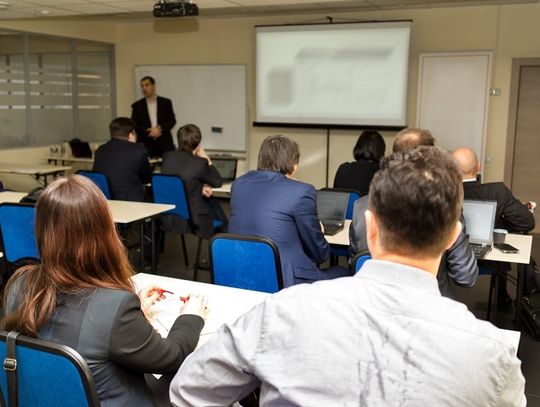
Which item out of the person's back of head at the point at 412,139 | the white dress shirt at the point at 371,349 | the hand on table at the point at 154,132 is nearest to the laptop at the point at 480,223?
the person's back of head at the point at 412,139

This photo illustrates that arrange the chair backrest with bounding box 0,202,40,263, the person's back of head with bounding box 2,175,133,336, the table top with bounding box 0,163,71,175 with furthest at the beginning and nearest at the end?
1. the table top with bounding box 0,163,71,175
2. the chair backrest with bounding box 0,202,40,263
3. the person's back of head with bounding box 2,175,133,336

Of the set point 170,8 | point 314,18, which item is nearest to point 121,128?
point 170,8

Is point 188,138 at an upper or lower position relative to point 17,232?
upper

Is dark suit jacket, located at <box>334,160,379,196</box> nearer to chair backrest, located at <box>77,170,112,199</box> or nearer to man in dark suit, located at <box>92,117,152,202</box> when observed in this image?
man in dark suit, located at <box>92,117,152,202</box>

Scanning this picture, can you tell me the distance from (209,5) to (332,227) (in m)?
3.26

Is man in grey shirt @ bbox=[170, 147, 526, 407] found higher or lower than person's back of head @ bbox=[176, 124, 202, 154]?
lower

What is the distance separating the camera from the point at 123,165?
480cm

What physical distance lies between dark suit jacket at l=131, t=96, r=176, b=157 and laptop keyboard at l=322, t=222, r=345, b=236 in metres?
4.59

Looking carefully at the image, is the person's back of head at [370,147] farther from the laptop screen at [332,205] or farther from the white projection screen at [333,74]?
the white projection screen at [333,74]

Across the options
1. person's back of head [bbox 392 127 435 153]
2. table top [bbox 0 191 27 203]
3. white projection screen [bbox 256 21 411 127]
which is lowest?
table top [bbox 0 191 27 203]

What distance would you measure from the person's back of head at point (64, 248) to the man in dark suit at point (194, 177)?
312 cm

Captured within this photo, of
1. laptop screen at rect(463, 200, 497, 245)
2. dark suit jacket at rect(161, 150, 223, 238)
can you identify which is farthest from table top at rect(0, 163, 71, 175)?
laptop screen at rect(463, 200, 497, 245)

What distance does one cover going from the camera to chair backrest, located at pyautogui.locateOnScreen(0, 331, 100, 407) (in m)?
1.26

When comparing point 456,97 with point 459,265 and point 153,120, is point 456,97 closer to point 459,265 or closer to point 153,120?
point 153,120
